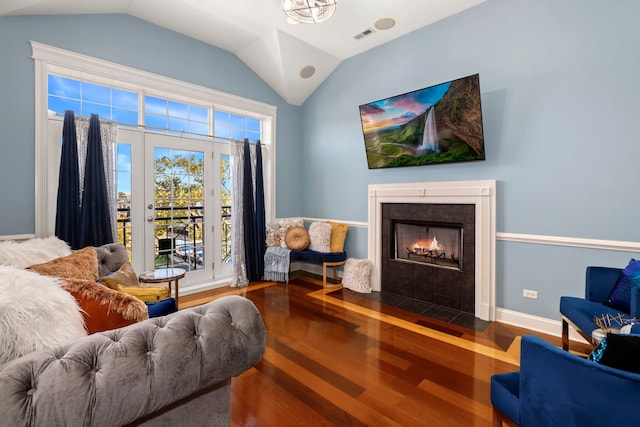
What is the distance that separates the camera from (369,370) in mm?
2234

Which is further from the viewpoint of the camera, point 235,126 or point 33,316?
point 235,126

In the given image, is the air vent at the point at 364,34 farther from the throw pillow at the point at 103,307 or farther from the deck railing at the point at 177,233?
the throw pillow at the point at 103,307

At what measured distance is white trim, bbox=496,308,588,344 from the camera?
279 centimetres

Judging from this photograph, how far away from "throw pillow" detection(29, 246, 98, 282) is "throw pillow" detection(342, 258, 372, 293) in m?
2.94

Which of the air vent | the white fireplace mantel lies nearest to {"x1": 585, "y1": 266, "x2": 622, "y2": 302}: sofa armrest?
the white fireplace mantel

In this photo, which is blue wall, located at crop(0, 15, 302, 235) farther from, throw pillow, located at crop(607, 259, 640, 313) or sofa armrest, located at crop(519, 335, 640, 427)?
throw pillow, located at crop(607, 259, 640, 313)

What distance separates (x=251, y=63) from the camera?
4.55 metres

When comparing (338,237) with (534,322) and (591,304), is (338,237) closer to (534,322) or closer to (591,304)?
(534,322)

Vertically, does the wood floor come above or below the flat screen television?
below

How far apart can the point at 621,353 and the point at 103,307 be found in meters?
1.90

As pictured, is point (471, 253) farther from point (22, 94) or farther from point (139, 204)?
point (22, 94)

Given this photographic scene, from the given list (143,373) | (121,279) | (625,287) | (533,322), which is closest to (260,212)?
(121,279)

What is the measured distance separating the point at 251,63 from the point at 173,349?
449 centimetres

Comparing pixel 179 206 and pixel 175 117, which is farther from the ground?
pixel 175 117
